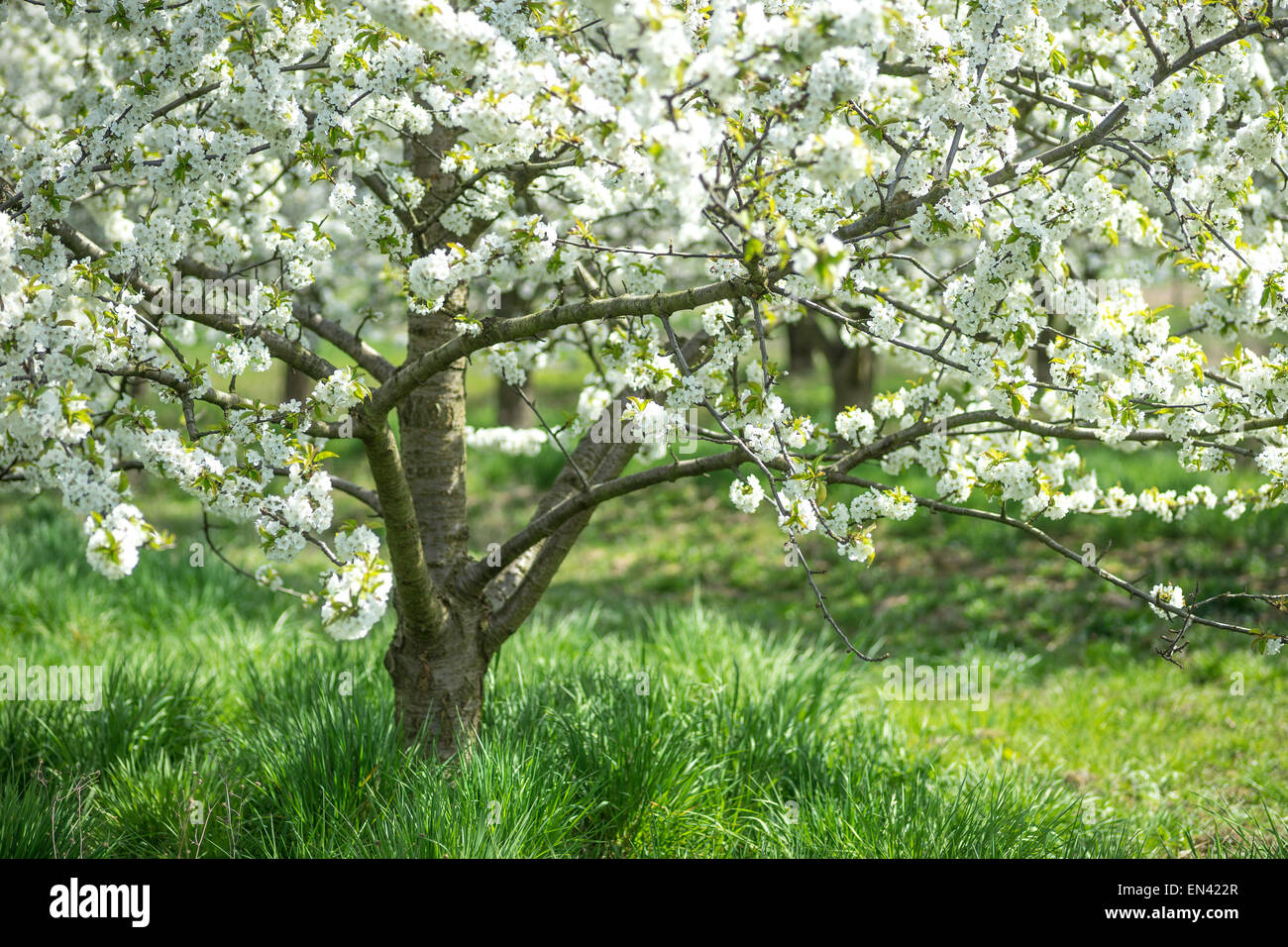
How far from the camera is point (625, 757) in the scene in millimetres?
3627

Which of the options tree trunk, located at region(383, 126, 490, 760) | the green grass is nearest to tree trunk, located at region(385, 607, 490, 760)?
tree trunk, located at region(383, 126, 490, 760)

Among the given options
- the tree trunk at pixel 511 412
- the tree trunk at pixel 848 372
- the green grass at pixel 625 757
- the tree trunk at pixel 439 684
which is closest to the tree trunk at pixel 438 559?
the tree trunk at pixel 439 684

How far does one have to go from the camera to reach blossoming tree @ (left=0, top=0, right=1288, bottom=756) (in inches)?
90.7

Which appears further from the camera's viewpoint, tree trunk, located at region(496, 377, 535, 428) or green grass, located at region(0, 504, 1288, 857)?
tree trunk, located at region(496, 377, 535, 428)

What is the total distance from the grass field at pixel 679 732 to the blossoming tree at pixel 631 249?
529 millimetres

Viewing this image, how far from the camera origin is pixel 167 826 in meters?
3.49

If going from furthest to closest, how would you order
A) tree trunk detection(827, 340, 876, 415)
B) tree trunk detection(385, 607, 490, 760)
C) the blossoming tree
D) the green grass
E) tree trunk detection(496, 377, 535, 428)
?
tree trunk detection(496, 377, 535, 428)
tree trunk detection(827, 340, 876, 415)
tree trunk detection(385, 607, 490, 760)
the green grass
the blossoming tree

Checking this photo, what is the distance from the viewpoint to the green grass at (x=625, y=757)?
3.28m

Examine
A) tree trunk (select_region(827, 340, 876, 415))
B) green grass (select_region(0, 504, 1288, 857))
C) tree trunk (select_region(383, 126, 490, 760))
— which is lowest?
green grass (select_region(0, 504, 1288, 857))

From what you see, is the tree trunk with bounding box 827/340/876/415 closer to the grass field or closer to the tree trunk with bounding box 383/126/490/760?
the grass field

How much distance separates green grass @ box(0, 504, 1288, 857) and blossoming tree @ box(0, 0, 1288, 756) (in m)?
0.47

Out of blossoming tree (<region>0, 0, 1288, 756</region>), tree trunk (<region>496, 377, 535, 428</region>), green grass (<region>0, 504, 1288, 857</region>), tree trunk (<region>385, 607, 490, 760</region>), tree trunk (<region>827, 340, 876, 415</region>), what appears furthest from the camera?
tree trunk (<region>496, 377, 535, 428</region>)

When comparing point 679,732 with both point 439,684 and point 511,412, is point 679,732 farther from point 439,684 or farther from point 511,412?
point 511,412
